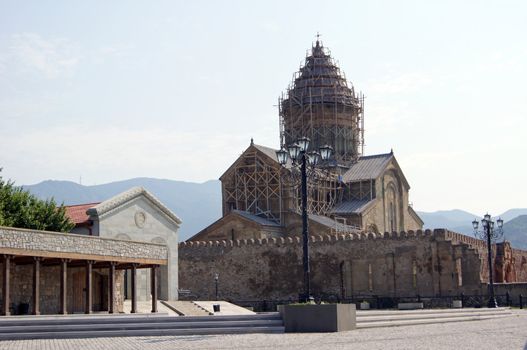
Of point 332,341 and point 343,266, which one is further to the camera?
point 343,266

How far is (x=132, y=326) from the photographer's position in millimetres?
23859

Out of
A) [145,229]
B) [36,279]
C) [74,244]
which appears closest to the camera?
[36,279]

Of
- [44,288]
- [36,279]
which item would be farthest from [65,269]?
[44,288]

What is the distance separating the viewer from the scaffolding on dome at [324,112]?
2913 inches

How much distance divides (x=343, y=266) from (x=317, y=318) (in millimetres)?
31585

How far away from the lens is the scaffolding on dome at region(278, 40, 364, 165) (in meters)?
74.0

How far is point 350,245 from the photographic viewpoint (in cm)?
5500

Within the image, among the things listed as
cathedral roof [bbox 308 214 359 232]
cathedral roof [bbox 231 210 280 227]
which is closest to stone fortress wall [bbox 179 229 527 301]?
cathedral roof [bbox 231 210 280 227]

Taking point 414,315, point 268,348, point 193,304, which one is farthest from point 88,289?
point 268,348

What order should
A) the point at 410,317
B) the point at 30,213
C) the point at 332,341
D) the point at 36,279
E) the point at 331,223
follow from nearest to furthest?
the point at 332,341 < the point at 410,317 < the point at 36,279 < the point at 30,213 < the point at 331,223

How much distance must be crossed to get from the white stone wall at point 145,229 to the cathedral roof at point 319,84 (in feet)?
97.0

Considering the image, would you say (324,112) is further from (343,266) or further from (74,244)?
(74,244)

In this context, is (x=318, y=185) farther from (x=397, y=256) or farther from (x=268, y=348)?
(x=268, y=348)

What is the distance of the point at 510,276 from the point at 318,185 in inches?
666
